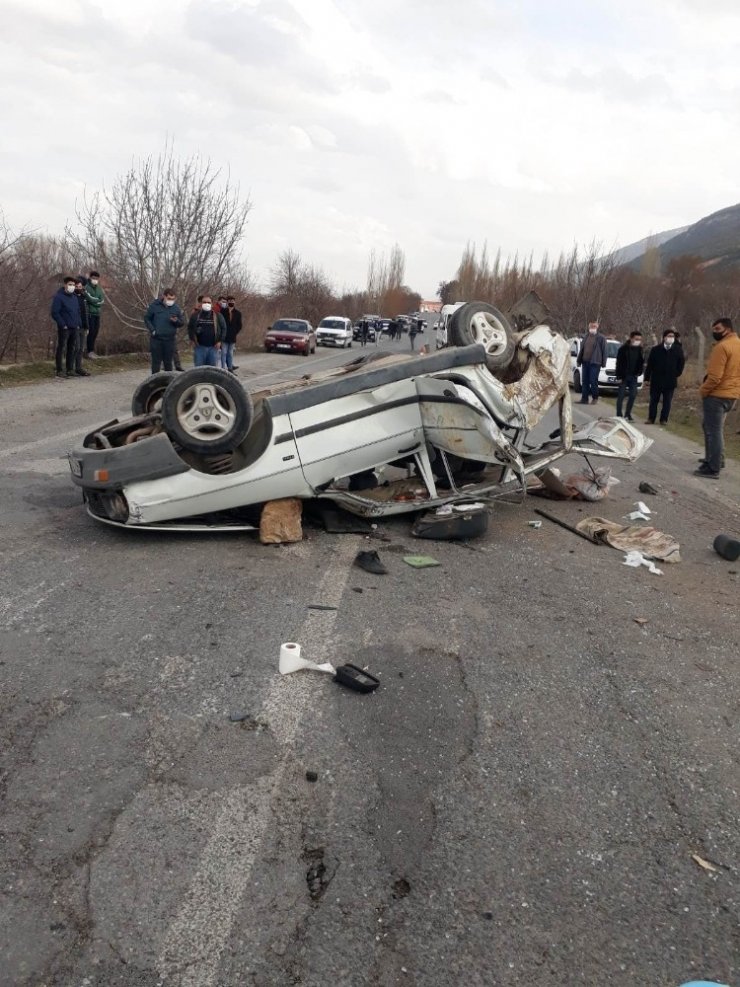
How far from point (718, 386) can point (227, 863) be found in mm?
8446

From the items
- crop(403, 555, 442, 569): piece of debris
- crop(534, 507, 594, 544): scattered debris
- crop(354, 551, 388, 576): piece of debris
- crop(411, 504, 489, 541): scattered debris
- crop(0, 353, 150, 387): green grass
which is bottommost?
crop(0, 353, 150, 387): green grass

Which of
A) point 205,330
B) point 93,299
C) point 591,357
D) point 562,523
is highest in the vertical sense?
point 93,299

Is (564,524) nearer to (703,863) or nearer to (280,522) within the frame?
(280,522)

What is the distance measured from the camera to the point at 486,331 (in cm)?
622

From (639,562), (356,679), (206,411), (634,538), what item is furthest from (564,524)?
(356,679)

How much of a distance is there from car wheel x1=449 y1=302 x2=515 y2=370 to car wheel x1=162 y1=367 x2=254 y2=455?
1.94 m

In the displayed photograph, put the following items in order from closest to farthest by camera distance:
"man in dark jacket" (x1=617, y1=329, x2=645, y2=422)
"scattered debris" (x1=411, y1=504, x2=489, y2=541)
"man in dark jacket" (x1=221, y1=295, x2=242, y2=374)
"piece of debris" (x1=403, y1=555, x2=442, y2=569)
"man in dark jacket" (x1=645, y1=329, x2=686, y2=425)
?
"piece of debris" (x1=403, y1=555, x2=442, y2=569) → "scattered debris" (x1=411, y1=504, x2=489, y2=541) → "man in dark jacket" (x1=645, y1=329, x2=686, y2=425) → "man in dark jacket" (x1=617, y1=329, x2=645, y2=422) → "man in dark jacket" (x1=221, y1=295, x2=242, y2=374)

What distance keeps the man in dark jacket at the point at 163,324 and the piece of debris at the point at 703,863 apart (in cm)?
1217

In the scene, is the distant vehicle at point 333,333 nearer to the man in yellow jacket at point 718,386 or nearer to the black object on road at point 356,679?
the man in yellow jacket at point 718,386

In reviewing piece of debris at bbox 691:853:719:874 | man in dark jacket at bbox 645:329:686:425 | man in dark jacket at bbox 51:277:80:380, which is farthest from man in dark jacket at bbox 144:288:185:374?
piece of debris at bbox 691:853:719:874

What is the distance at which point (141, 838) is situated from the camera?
228 cm

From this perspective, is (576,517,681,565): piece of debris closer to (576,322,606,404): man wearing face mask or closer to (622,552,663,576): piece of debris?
(622,552,663,576): piece of debris

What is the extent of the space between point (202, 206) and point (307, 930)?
25.1 metres

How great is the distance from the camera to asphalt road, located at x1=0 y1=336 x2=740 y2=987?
1.98m
